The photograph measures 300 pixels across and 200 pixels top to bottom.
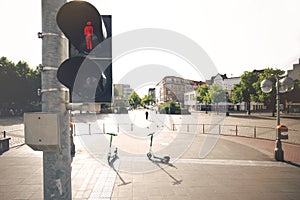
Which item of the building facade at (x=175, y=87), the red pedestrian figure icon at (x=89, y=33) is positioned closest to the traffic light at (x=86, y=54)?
the red pedestrian figure icon at (x=89, y=33)

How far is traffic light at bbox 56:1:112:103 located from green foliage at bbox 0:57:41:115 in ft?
148

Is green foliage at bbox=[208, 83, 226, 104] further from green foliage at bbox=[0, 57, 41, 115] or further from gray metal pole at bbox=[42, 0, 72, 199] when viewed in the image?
gray metal pole at bbox=[42, 0, 72, 199]

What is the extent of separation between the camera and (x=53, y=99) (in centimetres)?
160

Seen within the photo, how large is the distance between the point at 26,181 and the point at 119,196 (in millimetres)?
3872

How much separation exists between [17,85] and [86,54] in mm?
47347

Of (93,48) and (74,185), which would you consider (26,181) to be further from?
(93,48)

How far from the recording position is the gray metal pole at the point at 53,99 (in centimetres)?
160

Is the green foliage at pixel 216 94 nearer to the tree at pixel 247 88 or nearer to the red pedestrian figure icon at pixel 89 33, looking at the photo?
the tree at pixel 247 88

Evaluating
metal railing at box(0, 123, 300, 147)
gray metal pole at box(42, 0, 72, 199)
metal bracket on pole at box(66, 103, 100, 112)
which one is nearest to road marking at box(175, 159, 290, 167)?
metal railing at box(0, 123, 300, 147)

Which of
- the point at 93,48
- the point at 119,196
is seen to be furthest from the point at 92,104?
the point at 119,196

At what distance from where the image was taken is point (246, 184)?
640 cm

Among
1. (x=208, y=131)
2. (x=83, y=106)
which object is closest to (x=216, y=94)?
(x=208, y=131)

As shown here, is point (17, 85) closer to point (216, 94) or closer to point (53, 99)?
point (53, 99)

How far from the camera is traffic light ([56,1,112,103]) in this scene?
1447 mm
